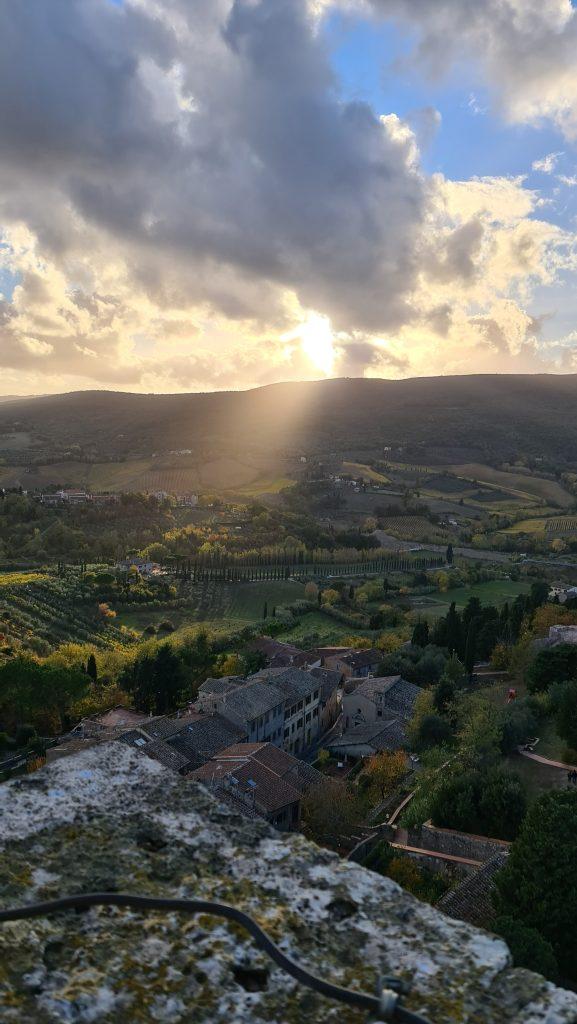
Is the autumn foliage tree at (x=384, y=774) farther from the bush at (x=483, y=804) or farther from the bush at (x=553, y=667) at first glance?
the bush at (x=553, y=667)

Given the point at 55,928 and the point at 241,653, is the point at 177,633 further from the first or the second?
the point at 55,928

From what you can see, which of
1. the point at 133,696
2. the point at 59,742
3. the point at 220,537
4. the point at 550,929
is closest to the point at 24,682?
the point at 59,742

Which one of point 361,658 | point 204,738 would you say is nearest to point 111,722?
point 204,738

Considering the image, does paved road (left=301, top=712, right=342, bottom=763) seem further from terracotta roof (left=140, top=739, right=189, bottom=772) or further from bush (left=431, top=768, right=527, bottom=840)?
bush (left=431, top=768, right=527, bottom=840)

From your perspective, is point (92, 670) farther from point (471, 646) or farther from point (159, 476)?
point (159, 476)

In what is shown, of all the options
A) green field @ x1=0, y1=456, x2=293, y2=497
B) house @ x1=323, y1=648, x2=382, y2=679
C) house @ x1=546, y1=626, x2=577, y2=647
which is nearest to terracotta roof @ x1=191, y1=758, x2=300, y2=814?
house @ x1=546, y1=626, x2=577, y2=647
